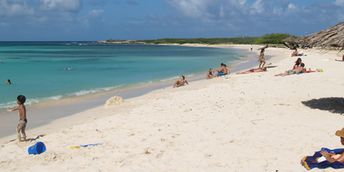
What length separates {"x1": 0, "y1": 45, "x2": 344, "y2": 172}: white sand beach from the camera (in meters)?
6.82

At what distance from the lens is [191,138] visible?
8258 millimetres

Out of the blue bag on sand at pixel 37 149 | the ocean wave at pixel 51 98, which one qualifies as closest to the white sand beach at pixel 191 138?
the blue bag on sand at pixel 37 149

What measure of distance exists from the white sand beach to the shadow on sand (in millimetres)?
342

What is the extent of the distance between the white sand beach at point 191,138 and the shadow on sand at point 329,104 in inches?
13.5

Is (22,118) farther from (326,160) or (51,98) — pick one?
(51,98)

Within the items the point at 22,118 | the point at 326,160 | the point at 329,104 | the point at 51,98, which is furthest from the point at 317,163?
the point at 51,98

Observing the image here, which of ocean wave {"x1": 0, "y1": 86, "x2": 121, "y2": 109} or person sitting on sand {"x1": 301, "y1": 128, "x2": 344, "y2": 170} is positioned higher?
person sitting on sand {"x1": 301, "y1": 128, "x2": 344, "y2": 170}

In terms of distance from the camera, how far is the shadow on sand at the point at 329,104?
1086 centimetres

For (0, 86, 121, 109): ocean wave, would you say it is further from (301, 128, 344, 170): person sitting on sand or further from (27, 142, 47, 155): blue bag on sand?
(301, 128, 344, 170): person sitting on sand

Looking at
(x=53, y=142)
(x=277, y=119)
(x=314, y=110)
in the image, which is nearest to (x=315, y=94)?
(x=314, y=110)

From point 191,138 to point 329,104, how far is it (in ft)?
17.0

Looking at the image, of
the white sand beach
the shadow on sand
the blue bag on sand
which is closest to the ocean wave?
the white sand beach

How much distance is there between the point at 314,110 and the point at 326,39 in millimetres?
1866

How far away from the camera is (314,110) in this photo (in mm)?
10820
